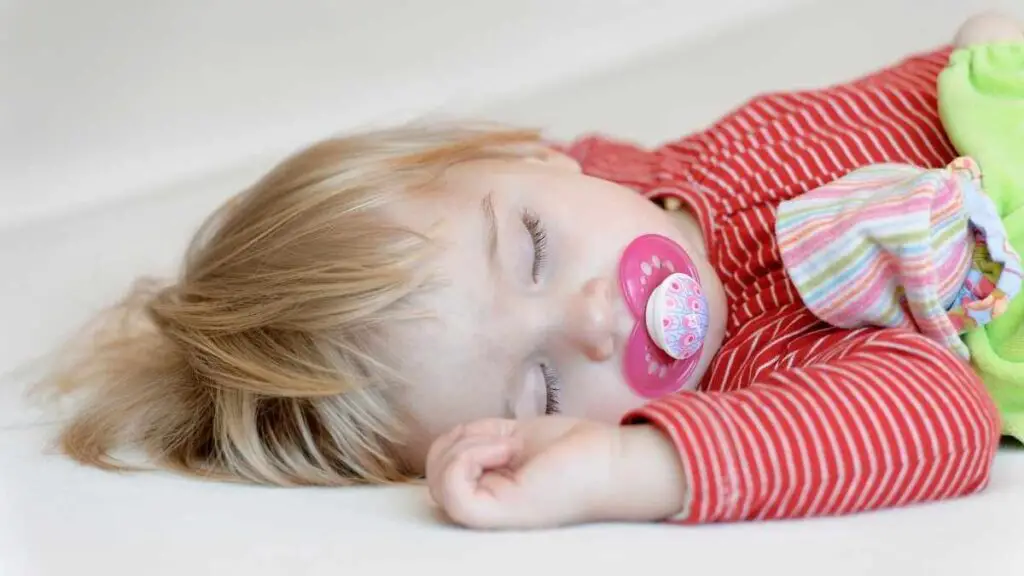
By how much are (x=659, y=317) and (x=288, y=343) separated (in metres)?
0.28

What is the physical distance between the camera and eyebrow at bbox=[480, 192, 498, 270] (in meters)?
0.91

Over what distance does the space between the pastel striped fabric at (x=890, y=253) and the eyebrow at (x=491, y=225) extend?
0.73ft

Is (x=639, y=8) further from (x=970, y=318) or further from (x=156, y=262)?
(x=970, y=318)

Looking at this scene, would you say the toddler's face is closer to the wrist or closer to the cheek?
the cheek

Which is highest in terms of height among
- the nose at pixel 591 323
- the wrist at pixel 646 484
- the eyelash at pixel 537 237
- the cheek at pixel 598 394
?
the eyelash at pixel 537 237

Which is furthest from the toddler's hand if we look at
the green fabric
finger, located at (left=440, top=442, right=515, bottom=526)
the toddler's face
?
the green fabric

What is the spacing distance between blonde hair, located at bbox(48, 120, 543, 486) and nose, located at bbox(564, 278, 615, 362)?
0.11m

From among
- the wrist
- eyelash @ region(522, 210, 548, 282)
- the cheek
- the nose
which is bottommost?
the cheek

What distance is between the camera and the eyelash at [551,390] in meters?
0.92

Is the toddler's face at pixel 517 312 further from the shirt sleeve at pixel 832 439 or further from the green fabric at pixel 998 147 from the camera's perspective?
the green fabric at pixel 998 147

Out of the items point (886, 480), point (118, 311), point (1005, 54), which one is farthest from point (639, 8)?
point (886, 480)

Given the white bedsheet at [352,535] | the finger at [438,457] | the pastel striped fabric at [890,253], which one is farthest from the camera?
the pastel striped fabric at [890,253]

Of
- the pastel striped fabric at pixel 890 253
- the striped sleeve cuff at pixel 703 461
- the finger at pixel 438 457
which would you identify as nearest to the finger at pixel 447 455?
the finger at pixel 438 457

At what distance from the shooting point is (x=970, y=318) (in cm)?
90
